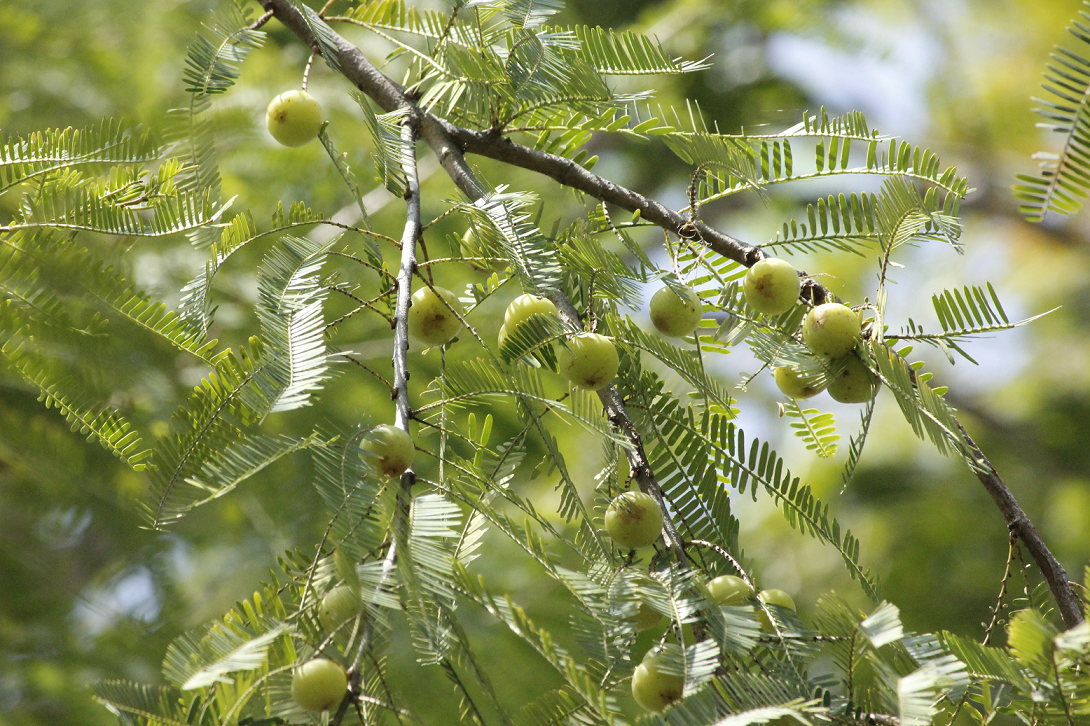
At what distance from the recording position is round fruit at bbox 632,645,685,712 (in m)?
0.78

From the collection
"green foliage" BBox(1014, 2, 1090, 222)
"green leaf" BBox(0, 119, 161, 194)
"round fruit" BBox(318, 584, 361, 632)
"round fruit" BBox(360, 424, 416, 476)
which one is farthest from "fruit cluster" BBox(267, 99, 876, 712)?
"green leaf" BBox(0, 119, 161, 194)

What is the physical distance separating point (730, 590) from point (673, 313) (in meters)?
0.32

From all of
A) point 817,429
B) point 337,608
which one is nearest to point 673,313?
point 817,429

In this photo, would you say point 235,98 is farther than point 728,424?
Yes

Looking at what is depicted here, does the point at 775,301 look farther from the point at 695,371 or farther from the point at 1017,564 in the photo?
the point at 1017,564

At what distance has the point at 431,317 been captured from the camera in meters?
0.98

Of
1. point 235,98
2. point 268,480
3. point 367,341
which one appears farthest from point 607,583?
point 235,98

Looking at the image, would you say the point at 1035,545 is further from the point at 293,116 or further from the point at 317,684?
the point at 293,116

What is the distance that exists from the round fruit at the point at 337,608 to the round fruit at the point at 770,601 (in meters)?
0.42

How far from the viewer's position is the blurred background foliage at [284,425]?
1.79 meters

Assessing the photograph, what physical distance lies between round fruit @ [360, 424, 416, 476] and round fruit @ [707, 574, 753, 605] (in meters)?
0.35

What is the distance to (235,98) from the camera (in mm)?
2225

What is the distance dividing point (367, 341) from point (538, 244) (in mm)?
1339

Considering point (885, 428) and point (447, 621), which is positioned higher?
point (447, 621)
